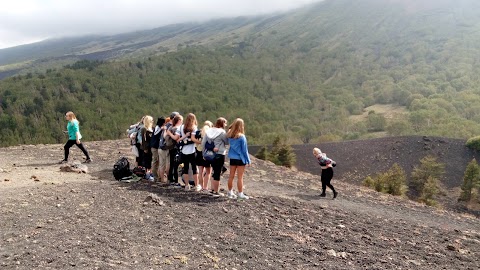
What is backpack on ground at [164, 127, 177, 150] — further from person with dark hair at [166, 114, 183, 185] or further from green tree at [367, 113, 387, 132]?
green tree at [367, 113, 387, 132]

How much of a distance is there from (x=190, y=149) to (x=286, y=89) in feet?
478

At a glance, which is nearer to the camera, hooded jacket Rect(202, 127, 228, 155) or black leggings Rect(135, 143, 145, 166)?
hooded jacket Rect(202, 127, 228, 155)

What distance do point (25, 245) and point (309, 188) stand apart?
35.3 ft

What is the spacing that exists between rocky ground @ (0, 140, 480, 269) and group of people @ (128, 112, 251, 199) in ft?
1.78

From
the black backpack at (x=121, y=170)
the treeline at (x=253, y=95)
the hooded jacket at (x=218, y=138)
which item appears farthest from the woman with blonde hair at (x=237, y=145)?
the treeline at (x=253, y=95)

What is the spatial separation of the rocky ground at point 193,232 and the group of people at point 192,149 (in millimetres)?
543

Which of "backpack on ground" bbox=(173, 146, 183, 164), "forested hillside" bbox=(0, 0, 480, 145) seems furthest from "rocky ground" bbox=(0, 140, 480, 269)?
"forested hillside" bbox=(0, 0, 480, 145)

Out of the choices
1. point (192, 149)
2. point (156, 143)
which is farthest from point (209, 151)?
point (156, 143)

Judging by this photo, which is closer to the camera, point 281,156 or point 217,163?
point 217,163

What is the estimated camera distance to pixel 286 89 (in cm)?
15312

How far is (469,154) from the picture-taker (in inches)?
1529

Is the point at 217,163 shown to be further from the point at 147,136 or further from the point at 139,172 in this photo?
the point at 139,172

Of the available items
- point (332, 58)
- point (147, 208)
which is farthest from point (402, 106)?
point (147, 208)

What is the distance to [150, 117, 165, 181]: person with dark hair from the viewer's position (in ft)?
35.8
